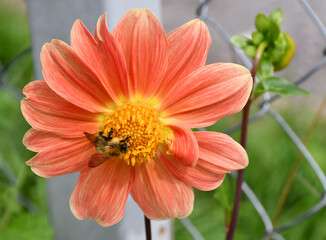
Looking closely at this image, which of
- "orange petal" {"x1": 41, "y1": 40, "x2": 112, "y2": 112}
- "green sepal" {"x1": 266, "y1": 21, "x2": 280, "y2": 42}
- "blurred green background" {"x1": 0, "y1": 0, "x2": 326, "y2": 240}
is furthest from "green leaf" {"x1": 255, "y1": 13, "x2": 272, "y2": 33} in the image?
"blurred green background" {"x1": 0, "y1": 0, "x2": 326, "y2": 240}

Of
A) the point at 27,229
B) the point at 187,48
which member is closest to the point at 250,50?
the point at 187,48

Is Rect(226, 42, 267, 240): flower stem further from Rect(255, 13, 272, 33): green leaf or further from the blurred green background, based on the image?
the blurred green background

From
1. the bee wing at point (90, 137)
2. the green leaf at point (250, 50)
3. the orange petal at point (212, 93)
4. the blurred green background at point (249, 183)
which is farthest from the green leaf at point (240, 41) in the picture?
the blurred green background at point (249, 183)

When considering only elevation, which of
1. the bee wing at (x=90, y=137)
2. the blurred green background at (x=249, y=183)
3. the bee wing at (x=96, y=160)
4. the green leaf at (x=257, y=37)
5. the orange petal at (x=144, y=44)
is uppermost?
the orange petal at (x=144, y=44)

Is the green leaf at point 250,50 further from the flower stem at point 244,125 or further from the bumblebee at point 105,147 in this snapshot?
the bumblebee at point 105,147

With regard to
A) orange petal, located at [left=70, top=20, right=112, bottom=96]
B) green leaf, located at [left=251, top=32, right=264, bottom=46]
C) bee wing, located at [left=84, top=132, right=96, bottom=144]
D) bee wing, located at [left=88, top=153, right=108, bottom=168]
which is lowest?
green leaf, located at [left=251, top=32, right=264, bottom=46]

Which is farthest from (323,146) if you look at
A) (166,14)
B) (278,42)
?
(166,14)
